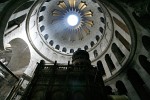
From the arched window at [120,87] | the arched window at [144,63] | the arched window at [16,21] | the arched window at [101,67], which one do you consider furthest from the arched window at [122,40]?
the arched window at [16,21]

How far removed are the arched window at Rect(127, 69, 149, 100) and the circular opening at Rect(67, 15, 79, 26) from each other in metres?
16.3

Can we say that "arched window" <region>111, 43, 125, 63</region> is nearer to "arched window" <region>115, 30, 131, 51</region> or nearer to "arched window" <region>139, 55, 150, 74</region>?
"arched window" <region>115, 30, 131, 51</region>

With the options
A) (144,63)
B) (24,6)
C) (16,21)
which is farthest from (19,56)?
(144,63)

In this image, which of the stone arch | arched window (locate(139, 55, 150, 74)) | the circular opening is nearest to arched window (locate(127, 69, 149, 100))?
arched window (locate(139, 55, 150, 74))

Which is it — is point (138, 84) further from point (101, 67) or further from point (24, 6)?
point (24, 6)

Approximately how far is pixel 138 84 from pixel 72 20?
1848 centimetres

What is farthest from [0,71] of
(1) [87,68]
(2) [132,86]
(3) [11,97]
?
(2) [132,86]

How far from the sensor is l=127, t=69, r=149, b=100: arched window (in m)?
16.1

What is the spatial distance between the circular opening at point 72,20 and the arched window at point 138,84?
53.6 feet

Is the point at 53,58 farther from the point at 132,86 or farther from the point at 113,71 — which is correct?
the point at 132,86

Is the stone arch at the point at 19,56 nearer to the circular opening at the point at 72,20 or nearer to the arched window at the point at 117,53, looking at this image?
the circular opening at the point at 72,20

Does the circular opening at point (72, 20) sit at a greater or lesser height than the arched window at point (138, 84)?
greater

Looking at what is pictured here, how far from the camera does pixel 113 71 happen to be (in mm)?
20094

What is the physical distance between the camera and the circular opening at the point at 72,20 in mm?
30541
